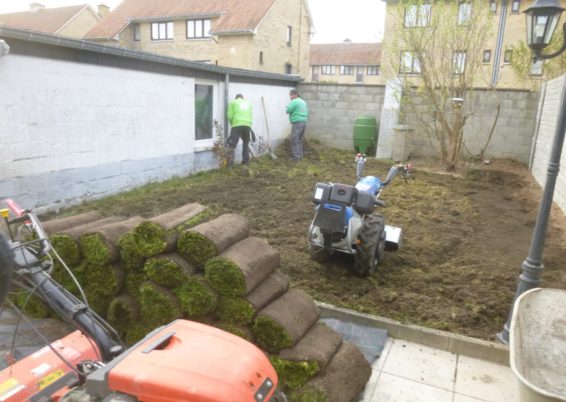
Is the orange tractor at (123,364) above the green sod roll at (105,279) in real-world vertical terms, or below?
above

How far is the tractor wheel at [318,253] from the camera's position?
186 inches

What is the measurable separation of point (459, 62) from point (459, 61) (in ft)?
0.08

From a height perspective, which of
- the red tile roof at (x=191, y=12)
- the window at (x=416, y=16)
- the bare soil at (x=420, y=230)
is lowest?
the bare soil at (x=420, y=230)

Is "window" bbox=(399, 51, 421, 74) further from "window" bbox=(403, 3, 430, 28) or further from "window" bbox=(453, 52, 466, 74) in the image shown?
"window" bbox=(453, 52, 466, 74)

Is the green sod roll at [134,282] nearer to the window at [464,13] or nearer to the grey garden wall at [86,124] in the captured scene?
the grey garden wall at [86,124]

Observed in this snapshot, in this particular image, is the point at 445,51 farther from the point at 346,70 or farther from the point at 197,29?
the point at 346,70

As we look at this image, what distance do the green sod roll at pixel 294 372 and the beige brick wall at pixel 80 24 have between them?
111 ft

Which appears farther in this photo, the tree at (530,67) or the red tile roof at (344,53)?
the red tile roof at (344,53)

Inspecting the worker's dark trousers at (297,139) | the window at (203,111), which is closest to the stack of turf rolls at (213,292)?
the window at (203,111)

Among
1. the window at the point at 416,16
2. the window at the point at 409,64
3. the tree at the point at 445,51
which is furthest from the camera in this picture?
the window at the point at 409,64

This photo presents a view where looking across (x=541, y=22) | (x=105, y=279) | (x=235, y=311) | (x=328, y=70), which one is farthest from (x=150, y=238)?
(x=328, y=70)

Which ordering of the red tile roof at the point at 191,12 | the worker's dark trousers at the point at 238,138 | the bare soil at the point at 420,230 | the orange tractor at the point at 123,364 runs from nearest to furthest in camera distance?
the orange tractor at the point at 123,364 < the bare soil at the point at 420,230 < the worker's dark trousers at the point at 238,138 < the red tile roof at the point at 191,12

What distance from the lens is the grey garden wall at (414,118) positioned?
11.4m

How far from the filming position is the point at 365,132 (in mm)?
12688
